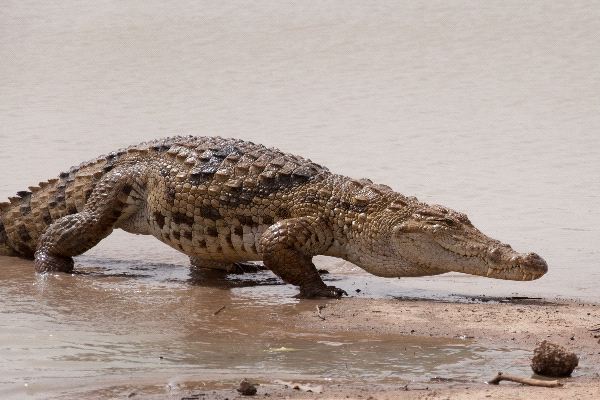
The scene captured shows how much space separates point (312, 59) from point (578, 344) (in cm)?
1647

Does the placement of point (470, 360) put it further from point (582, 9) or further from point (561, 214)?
point (582, 9)

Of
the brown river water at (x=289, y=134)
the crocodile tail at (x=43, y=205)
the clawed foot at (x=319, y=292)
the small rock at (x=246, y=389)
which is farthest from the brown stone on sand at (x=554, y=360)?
the crocodile tail at (x=43, y=205)

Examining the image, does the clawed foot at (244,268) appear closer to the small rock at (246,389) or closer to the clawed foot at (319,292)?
the clawed foot at (319,292)

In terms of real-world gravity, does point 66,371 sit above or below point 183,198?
below

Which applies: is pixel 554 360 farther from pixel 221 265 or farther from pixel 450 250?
pixel 221 265

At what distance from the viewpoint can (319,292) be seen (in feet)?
26.7

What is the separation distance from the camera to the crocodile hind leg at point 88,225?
888 centimetres

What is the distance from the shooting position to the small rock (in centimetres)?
515

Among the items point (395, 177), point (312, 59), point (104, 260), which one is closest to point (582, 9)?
point (312, 59)

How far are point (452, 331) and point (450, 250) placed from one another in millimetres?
Result: 1199

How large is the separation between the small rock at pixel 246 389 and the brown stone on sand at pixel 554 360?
146 centimetres

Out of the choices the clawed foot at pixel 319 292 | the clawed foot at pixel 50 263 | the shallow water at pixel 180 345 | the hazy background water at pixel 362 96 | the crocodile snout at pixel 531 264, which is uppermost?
the hazy background water at pixel 362 96

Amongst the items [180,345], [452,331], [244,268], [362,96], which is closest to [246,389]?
[180,345]

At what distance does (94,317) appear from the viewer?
23.8ft
